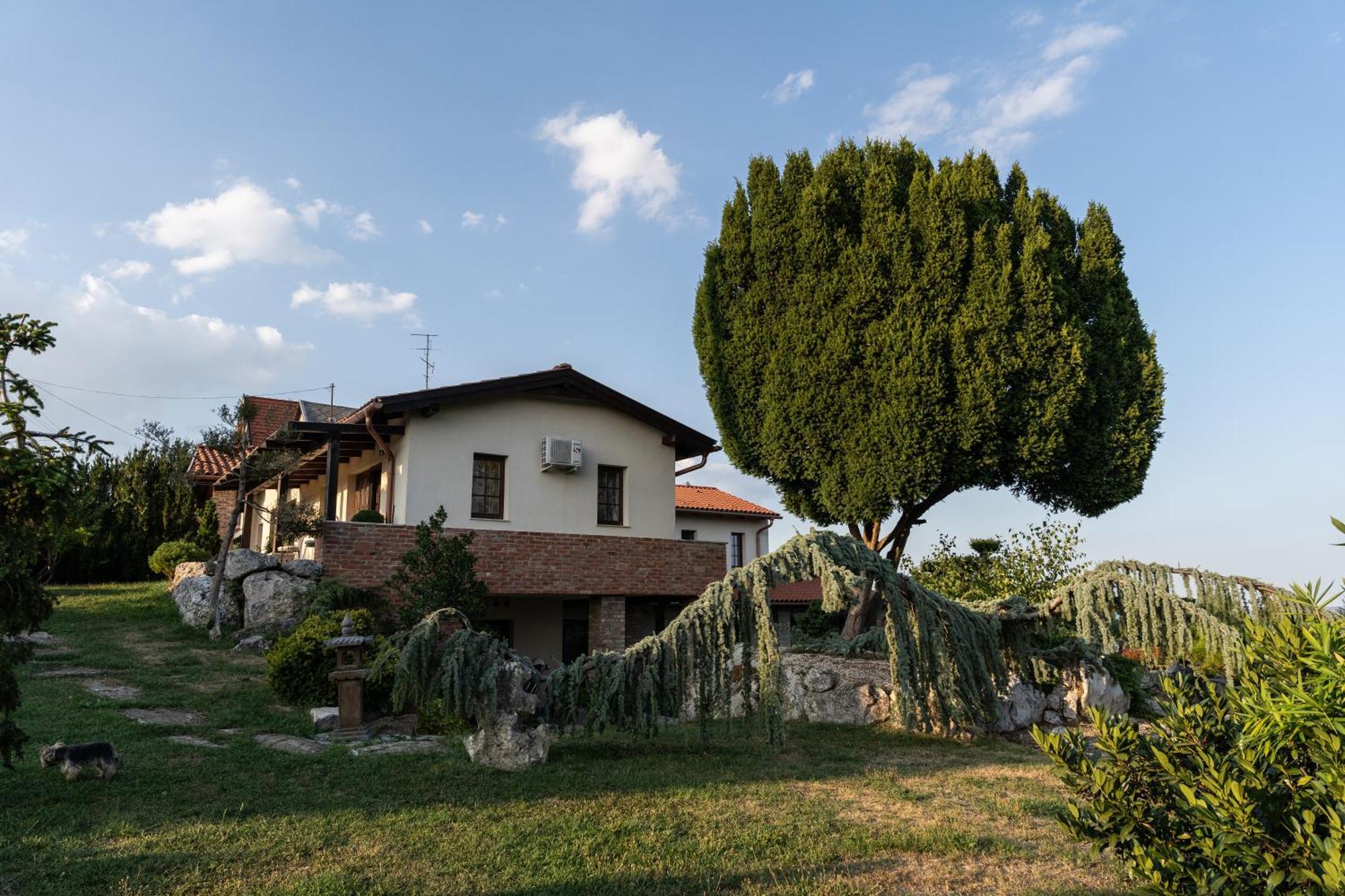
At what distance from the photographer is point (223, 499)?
2744 cm

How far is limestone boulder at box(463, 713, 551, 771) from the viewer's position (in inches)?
350

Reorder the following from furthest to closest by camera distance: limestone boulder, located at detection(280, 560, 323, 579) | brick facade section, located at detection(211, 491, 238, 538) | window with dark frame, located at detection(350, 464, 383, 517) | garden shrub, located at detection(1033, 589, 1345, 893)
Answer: brick facade section, located at detection(211, 491, 238, 538) < window with dark frame, located at detection(350, 464, 383, 517) < limestone boulder, located at detection(280, 560, 323, 579) < garden shrub, located at detection(1033, 589, 1345, 893)

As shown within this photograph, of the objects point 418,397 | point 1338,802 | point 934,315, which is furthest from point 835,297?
point 1338,802

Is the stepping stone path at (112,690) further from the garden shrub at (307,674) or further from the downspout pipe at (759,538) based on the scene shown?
the downspout pipe at (759,538)

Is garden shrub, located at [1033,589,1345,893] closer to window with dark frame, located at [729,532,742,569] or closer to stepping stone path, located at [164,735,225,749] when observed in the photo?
stepping stone path, located at [164,735,225,749]

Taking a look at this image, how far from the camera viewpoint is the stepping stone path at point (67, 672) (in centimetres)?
1356

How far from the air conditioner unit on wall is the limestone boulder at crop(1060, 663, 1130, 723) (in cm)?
1096

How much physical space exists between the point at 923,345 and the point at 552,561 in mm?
9156

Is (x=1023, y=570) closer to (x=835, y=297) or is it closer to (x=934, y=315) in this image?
(x=934, y=315)

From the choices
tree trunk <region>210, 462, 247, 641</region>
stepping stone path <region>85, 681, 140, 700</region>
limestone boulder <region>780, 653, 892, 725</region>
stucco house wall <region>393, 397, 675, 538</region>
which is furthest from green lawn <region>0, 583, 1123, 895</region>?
stucco house wall <region>393, 397, 675, 538</region>

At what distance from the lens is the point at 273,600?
677 inches

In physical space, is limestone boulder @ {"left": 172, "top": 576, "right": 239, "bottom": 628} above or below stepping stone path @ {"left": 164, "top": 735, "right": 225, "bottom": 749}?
above

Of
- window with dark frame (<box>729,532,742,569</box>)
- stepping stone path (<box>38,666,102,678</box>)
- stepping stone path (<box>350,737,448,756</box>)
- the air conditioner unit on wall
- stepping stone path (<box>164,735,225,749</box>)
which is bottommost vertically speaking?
stepping stone path (<box>350,737,448,756</box>)

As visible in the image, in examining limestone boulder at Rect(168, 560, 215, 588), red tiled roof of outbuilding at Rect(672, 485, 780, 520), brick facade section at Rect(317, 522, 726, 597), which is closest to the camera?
brick facade section at Rect(317, 522, 726, 597)
